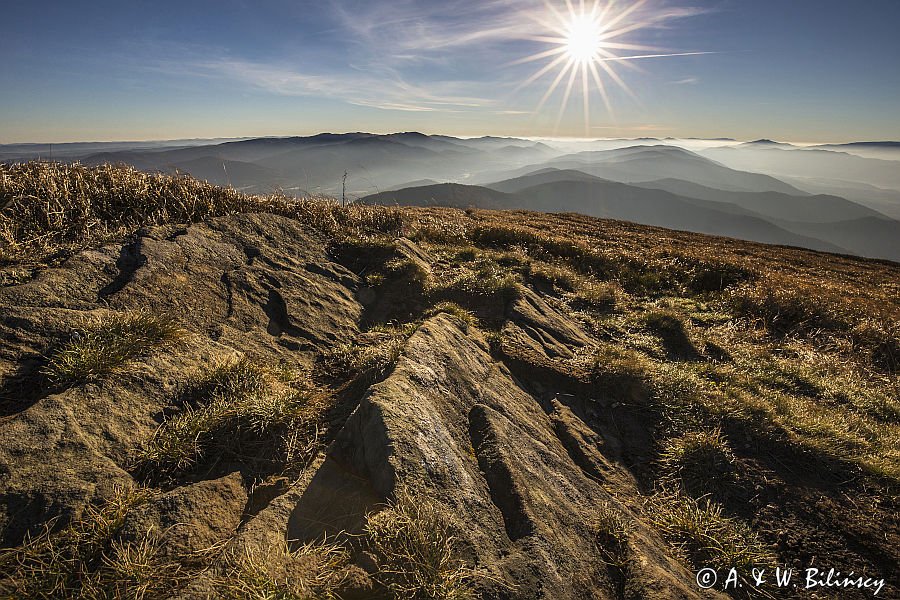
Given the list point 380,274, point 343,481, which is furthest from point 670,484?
point 380,274

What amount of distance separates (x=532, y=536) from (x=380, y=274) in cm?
641

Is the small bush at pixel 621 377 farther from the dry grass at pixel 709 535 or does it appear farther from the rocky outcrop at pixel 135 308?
the rocky outcrop at pixel 135 308

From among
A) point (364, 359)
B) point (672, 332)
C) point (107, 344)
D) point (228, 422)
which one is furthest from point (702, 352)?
point (107, 344)

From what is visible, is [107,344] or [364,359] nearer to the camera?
[107,344]

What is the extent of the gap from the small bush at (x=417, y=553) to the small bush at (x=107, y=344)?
3.08 metres

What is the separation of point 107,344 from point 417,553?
148 inches

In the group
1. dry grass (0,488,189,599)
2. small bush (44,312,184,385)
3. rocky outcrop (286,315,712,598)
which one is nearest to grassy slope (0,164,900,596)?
rocky outcrop (286,315,712,598)

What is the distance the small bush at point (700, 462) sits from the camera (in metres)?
5.16

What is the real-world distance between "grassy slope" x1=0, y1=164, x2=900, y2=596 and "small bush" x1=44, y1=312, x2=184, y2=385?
5.62ft

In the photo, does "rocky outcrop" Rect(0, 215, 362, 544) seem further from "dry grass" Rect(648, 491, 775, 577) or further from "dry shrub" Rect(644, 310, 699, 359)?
"dry shrub" Rect(644, 310, 699, 359)

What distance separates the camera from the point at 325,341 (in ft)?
19.6

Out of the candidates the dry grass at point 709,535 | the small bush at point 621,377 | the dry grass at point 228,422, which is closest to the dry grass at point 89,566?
the dry grass at point 228,422

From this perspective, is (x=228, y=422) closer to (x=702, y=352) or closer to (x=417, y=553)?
(x=417, y=553)

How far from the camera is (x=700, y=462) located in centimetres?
541
